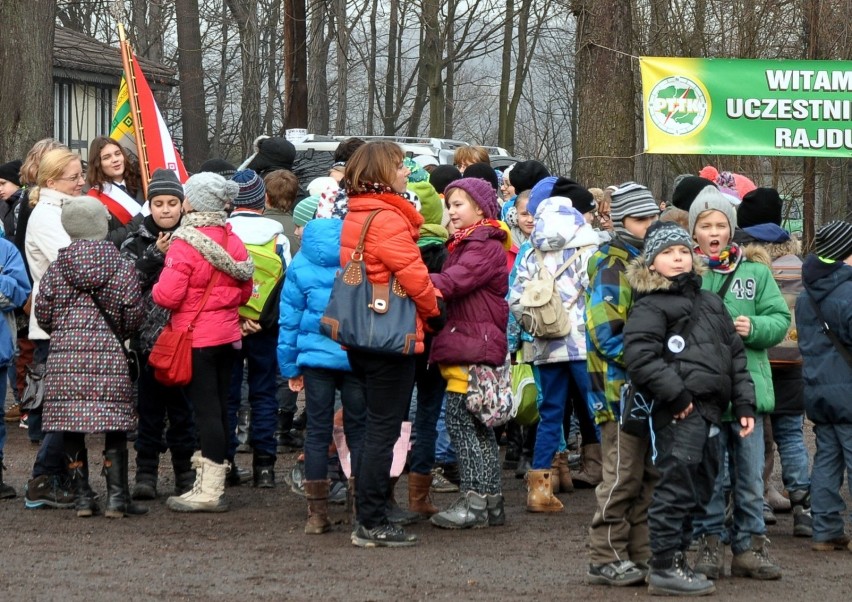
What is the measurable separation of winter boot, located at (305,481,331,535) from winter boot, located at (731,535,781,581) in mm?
2067

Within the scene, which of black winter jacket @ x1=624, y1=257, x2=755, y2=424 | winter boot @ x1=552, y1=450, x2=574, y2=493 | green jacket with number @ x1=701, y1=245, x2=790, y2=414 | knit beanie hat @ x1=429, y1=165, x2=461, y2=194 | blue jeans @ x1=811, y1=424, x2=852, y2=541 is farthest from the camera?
knit beanie hat @ x1=429, y1=165, x2=461, y2=194

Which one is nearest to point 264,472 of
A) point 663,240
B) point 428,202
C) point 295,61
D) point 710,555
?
point 428,202

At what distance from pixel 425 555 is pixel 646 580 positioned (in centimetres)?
115

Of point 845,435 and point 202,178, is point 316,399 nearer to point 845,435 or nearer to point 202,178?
point 202,178

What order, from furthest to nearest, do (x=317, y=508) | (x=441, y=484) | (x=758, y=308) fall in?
(x=441, y=484), (x=317, y=508), (x=758, y=308)

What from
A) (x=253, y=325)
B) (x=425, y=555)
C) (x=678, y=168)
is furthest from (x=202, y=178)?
(x=678, y=168)

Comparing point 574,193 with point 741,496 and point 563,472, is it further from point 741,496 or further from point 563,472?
point 741,496

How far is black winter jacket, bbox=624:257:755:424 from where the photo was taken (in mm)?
5551

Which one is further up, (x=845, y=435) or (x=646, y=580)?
(x=845, y=435)

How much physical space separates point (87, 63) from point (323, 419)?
64.3 feet

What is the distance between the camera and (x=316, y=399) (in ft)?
22.7

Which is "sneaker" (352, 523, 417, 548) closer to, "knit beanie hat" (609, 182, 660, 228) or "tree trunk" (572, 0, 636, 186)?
"knit beanie hat" (609, 182, 660, 228)

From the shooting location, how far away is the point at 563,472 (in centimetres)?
835

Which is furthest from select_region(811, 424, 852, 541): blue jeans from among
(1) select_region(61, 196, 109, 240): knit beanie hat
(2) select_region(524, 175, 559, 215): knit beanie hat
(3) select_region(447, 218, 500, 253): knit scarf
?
(1) select_region(61, 196, 109, 240): knit beanie hat
